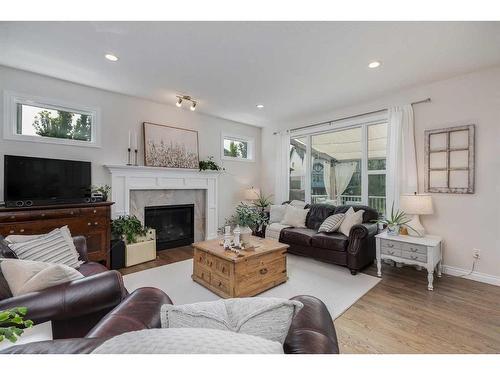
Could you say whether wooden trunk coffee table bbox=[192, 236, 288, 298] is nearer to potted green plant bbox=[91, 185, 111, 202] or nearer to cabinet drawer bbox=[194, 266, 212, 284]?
cabinet drawer bbox=[194, 266, 212, 284]

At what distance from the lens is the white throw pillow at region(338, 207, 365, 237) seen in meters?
3.30

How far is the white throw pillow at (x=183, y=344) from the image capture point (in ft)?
2.00

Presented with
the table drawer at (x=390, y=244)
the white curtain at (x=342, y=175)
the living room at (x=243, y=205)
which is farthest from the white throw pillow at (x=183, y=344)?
the white curtain at (x=342, y=175)

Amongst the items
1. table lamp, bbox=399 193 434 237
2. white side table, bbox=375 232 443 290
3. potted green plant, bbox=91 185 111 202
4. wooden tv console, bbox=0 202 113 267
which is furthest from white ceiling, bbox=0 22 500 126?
white side table, bbox=375 232 443 290

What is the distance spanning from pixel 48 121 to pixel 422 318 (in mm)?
4953

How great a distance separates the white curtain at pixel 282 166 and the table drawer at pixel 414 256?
8.74 ft

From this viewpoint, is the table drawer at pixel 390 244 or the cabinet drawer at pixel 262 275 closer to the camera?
the cabinet drawer at pixel 262 275

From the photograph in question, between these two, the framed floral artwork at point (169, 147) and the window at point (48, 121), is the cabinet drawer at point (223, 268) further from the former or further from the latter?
the window at point (48, 121)

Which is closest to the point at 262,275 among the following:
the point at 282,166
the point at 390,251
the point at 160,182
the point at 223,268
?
the point at 223,268

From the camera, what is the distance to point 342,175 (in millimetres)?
4414

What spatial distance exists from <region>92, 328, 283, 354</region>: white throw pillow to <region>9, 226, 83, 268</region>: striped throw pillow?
67.5 inches

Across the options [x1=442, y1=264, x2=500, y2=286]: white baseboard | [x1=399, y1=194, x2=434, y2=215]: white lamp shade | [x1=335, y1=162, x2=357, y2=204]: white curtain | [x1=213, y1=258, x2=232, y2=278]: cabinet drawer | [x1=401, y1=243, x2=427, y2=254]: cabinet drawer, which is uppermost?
[x1=335, y1=162, x2=357, y2=204]: white curtain
